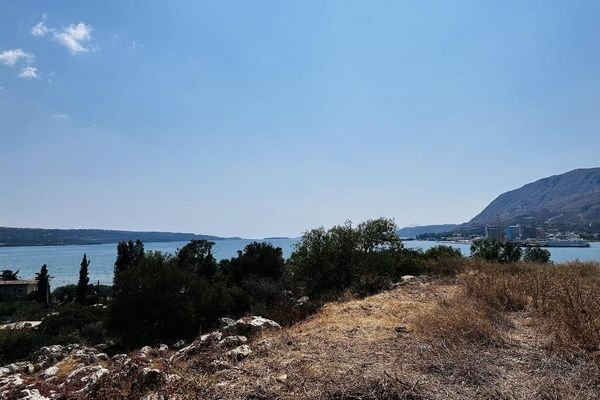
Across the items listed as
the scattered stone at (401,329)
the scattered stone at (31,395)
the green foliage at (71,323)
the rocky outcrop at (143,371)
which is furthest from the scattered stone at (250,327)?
the green foliage at (71,323)

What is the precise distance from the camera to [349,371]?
211 inches

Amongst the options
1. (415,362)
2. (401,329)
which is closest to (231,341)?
(401,329)

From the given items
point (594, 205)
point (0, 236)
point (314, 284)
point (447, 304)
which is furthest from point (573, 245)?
point (0, 236)

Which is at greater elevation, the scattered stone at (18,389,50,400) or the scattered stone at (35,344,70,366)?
the scattered stone at (18,389,50,400)

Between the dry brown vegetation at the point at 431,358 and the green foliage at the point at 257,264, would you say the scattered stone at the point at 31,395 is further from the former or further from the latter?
the green foliage at the point at 257,264

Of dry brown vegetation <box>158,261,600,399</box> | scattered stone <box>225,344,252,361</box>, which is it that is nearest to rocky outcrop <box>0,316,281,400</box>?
scattered stone <box>225,344,252,361</box>

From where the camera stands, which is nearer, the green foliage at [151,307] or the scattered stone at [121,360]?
the scattered stone at [121,360]

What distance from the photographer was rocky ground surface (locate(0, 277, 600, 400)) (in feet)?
15.5

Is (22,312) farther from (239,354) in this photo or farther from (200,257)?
(239,354)

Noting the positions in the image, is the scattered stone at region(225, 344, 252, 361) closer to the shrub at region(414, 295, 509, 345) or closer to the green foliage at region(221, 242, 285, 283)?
the shrub at region(414, 295, 509, 345)

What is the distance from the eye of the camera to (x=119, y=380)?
19.2ft

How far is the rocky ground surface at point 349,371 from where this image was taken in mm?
4715

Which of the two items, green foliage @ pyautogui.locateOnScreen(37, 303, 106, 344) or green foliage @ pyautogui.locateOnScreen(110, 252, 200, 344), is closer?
green foliage @ pyautogui.locateOnScreen(110, 252, 200, 344)

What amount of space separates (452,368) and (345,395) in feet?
4.97
